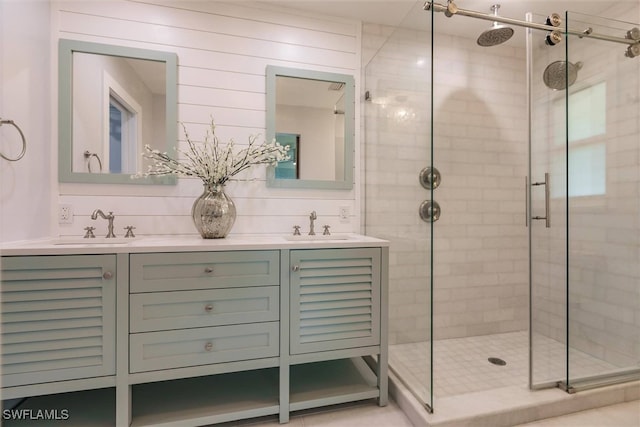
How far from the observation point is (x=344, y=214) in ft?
7.33

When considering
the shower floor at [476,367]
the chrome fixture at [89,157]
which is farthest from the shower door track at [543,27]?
the chrome fixture at [89,157]

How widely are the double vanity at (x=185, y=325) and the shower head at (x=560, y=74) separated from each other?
62.0 inches

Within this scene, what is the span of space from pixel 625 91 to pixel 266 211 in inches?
97.1

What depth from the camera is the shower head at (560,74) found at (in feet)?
6.15

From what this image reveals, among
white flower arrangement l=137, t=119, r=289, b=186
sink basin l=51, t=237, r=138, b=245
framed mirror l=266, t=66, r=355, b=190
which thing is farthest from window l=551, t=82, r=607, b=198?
sink basin l=51, t=237, r=138, b=245

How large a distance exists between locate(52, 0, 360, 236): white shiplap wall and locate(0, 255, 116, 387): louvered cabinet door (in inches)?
21.2

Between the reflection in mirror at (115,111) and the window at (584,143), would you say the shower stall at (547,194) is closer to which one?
the window at (584,143)

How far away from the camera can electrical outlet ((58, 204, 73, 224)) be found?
1773 mm

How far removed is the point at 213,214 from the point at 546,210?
6.72ft

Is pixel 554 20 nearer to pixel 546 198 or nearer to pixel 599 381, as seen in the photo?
pixel 546 198

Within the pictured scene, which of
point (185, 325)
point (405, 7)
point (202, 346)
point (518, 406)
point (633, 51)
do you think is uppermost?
point (405, 7)

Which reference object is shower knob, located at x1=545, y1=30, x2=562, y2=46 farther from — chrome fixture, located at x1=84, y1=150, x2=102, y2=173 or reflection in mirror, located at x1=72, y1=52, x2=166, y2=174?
chrome fixture, located at x1=84, y1=150, x2=102, y2=173

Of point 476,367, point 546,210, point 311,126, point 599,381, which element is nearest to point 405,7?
point 311,126

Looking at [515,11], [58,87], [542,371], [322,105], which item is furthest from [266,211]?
[515,11]
